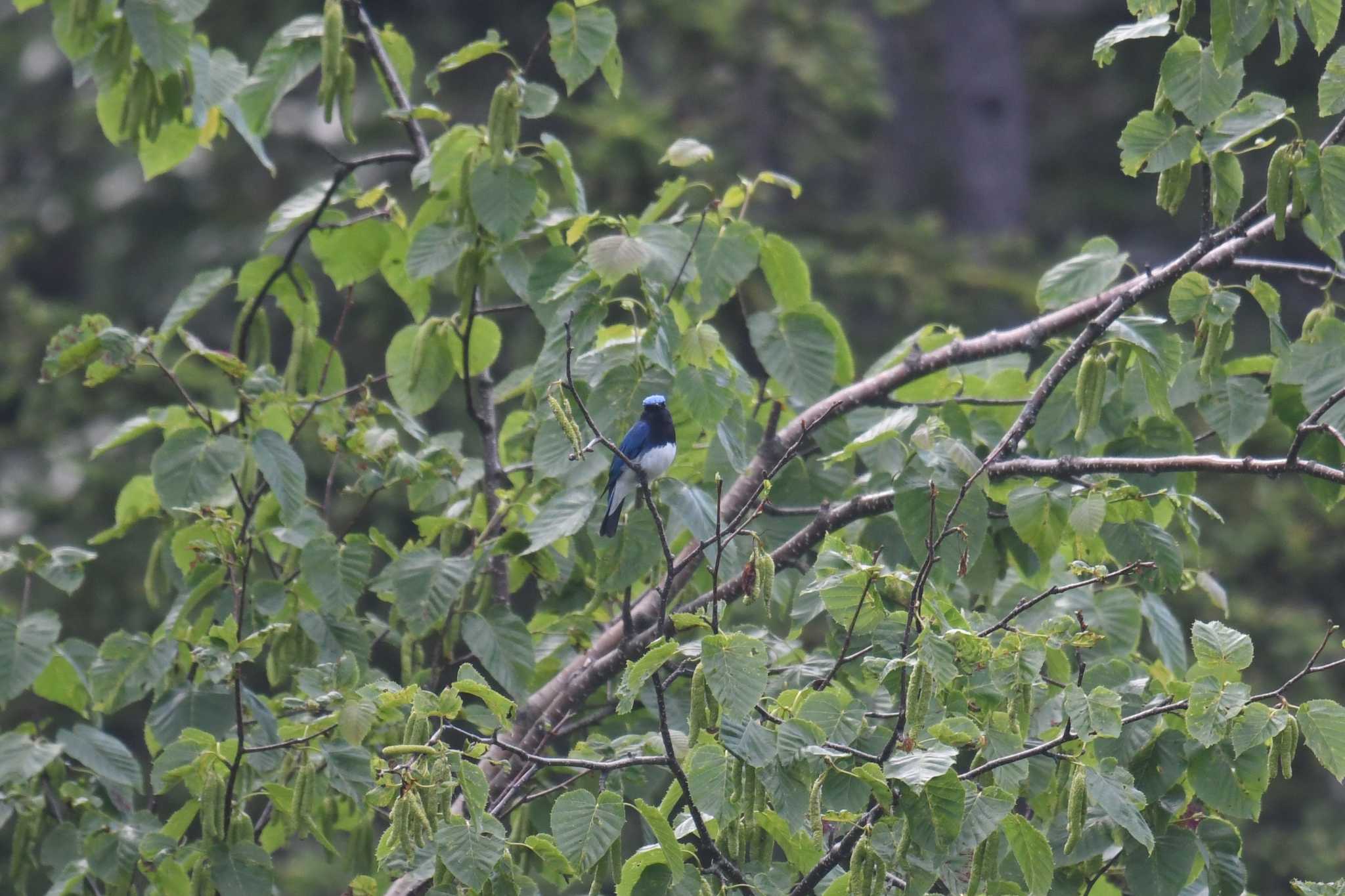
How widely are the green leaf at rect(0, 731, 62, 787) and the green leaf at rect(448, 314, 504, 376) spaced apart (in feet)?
3.47

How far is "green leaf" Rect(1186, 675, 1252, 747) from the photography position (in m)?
2.06

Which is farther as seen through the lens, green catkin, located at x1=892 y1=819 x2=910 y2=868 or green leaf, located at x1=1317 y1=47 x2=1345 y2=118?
green leaf, located at x1=1317 y1=47 x2=1345 y2=118

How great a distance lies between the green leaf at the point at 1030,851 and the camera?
2.08 metres

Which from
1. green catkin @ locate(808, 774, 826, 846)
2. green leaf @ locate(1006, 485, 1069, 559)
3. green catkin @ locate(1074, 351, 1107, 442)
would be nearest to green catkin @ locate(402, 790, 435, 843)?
green catkin @ locate(808, 774, 826, 846)

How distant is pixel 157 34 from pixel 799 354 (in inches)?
52.2

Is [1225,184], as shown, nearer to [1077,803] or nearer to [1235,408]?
[1235,408]

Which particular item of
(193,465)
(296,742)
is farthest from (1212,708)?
(193,465)

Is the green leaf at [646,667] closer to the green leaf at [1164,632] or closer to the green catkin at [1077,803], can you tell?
the green catkin at [1077,803]

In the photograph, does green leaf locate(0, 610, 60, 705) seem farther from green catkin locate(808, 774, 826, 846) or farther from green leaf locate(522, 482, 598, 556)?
green catkin locate(808, 774, 826, 846)

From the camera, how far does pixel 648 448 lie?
9.42 ft

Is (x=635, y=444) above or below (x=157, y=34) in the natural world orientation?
below

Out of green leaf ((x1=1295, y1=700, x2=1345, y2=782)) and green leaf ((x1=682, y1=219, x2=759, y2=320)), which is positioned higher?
green leaf ((x1=682, y1=219, x2=759, y2=320))

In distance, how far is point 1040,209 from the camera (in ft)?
44.9

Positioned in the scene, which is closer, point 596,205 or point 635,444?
point 635,444
